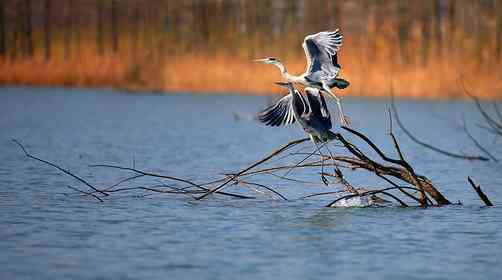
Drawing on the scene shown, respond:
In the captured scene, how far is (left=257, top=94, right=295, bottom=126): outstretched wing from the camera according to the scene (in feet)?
34.2

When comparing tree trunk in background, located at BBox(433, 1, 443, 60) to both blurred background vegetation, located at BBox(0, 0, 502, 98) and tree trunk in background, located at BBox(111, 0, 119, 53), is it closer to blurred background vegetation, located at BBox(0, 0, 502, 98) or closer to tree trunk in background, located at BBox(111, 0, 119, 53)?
blurred background vegetation, located at BBox(0, 0, 502, 98)

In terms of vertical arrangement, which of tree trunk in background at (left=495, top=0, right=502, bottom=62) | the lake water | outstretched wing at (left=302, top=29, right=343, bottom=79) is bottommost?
the lake water

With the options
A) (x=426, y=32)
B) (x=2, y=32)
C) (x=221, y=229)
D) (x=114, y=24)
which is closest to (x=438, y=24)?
(x=426, y=32)

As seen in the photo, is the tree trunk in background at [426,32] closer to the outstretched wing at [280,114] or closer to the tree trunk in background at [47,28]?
the tree trunk in background at [47,28]

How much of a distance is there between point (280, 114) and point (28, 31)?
42257mm

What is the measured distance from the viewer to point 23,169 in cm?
1511

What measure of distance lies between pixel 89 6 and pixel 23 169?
134 ft

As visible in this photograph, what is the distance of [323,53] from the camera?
1062 cm

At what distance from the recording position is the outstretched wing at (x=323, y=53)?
1051 cm

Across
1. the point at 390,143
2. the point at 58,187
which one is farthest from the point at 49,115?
the point at 58,187

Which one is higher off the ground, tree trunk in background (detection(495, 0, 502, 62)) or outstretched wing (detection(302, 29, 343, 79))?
outstretched wing (detection(302, 29, 343, 79))

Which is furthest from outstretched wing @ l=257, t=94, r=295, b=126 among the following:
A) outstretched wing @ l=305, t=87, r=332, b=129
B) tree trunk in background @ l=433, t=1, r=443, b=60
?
tree trunk in background @ l=433, t=1, r=443, b=60

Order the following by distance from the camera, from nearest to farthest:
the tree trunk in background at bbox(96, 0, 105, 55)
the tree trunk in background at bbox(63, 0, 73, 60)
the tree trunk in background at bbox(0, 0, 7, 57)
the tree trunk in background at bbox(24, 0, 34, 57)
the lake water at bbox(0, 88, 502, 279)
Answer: the lake water at bbox(0, 88, 502, 279), the tree trunk in background at bbox(63, 0, 73, 60), the tree trunk in background at bbox(0, 0, 7, 57), the tree trunk in background at bbox(24, 0, 34, 57), the tree trunk in background at bbox(96, 0, 105, 55)

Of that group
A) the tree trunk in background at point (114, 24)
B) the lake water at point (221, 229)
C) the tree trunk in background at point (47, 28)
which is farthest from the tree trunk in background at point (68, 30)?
the lake water at point (221, 229)
